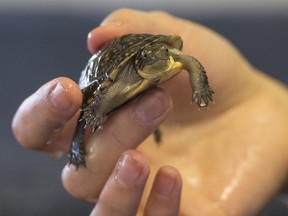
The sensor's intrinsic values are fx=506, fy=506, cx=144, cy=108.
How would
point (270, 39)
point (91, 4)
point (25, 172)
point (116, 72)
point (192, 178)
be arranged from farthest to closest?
1. point (91, 4)
2. point (270, 39)
3. point (25, 172)
4. point (192, 178)
5. point (116, 72)

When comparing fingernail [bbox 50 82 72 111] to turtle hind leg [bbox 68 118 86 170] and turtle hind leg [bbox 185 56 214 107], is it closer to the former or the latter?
turtle hind leg [bbox 68 118 86 170]

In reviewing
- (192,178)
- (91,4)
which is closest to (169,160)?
(192,178)

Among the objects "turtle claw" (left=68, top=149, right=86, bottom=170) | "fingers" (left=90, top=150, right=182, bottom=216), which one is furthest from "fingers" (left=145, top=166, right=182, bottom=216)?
"turtle claw" (left=68, top=149, right=86, bottom=170)

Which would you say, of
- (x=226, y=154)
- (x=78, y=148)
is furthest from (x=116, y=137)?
(x=226, y=154)

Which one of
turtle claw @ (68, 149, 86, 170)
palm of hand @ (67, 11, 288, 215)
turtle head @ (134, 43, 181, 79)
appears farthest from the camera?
palm of hand @ (67, 11, 288, 215)

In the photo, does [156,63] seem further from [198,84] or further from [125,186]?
[125,186]

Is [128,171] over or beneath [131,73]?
beneath

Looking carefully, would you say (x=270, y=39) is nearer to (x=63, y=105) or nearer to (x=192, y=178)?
(x=192, y=178)
